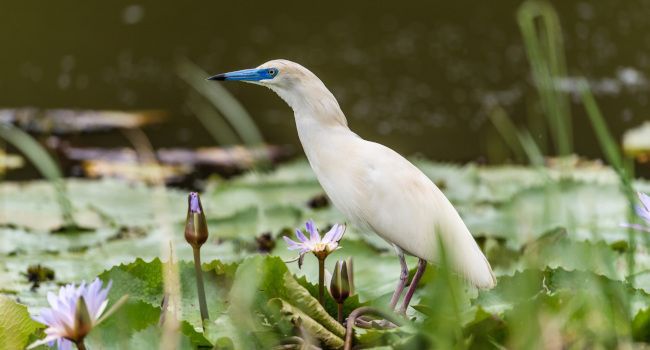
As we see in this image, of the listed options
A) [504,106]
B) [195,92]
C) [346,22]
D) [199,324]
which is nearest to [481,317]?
[199,324]

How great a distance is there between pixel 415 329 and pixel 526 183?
243 cm

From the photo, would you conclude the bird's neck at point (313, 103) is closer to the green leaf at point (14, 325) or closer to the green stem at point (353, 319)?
the green stem at point (353, 319)

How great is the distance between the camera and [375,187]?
1864 millimetres

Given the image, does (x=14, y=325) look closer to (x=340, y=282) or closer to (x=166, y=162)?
(x=340, y=282)

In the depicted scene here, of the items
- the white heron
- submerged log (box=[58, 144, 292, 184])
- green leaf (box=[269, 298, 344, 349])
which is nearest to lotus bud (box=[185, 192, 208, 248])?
green leaf (box=[269, 298, 344, 349])

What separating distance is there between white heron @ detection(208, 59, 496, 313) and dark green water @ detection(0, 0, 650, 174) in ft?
10.1

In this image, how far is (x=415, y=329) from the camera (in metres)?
1.51

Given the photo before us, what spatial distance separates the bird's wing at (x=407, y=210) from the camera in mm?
1851

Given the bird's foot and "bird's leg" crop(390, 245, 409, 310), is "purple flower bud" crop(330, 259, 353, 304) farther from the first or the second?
"bird's leg" crop(390, 245, 409, 310)

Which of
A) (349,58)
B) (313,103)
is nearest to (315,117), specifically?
(313,103)

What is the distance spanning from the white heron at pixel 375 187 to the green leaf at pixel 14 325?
535 mm

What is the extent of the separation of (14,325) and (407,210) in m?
0.70

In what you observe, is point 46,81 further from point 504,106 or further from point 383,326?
point 383,326

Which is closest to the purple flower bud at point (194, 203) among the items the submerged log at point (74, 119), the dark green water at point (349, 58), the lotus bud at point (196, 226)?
the lotus bud at point (196, 226)
